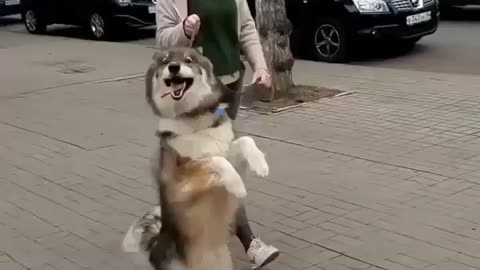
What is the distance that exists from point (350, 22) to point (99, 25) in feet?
22.5

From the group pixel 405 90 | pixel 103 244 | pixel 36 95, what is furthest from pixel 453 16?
pixel 103 244

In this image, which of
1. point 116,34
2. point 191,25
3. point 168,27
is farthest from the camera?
point 116,34

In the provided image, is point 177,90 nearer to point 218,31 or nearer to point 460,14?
point 218,31

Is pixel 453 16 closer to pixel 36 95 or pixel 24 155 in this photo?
pixel 36 95

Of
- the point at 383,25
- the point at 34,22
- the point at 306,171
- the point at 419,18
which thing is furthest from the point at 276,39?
the point at 34,22

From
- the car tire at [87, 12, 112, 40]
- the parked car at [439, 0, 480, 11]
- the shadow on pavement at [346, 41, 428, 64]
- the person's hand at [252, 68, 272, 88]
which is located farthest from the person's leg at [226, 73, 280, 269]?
the parked car at [439, 0, 480, 11]

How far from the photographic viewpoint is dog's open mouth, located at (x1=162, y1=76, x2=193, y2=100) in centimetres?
333

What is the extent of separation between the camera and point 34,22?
1848 cm

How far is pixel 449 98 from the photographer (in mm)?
8508

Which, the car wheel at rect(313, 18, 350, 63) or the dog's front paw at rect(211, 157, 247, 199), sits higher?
the dog's front paw at rect(211, 157, 247, 199)

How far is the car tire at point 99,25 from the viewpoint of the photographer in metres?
16.0

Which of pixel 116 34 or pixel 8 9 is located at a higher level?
pixel 8 9

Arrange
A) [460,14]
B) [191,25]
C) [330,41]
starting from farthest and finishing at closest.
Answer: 1. [460,14]
2. [330,41]
3. [191,25]

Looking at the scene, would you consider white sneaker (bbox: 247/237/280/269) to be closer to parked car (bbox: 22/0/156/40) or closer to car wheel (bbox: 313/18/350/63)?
car wheel (bbox: 313/18/350/63)
